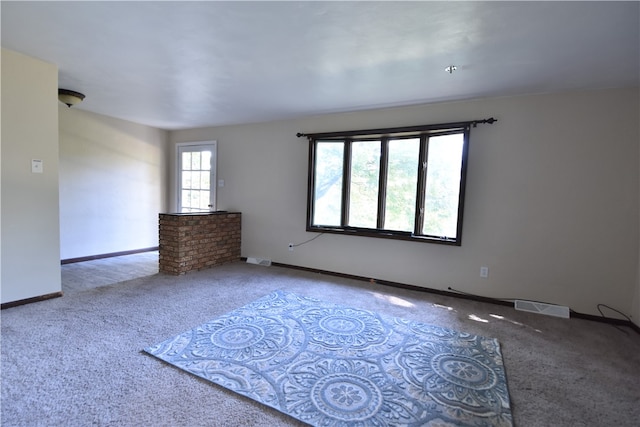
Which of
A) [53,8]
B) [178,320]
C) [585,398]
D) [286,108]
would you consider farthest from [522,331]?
[53,8]

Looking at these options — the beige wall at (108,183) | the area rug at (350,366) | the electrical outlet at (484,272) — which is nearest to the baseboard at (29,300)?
the area rug at (350,366)

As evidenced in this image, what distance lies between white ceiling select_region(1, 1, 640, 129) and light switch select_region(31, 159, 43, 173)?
37.0 inches

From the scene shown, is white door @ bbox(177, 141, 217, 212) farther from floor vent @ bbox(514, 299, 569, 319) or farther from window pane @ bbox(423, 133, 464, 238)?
floor vent @ bbox(514, 299, 569, 319)

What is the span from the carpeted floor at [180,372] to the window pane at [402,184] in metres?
0.94

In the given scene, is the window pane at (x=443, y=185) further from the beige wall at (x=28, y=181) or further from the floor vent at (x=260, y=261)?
the beige wall at (x=28, y=181)

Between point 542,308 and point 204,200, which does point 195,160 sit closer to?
point 204,200

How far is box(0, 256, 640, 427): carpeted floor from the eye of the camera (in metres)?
1.58

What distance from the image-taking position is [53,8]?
1.96m

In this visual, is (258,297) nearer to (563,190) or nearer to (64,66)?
(64,66)

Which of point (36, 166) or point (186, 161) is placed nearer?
point (36, 166)

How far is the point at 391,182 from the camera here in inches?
159

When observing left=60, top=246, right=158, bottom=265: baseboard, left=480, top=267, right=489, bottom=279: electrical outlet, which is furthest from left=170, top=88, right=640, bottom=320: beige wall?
left=60, top=246, right=158, bottom=265: baseboard

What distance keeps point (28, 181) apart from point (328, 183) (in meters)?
3.29

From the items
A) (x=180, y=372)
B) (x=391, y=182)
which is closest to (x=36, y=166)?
(x=180, y=372)
